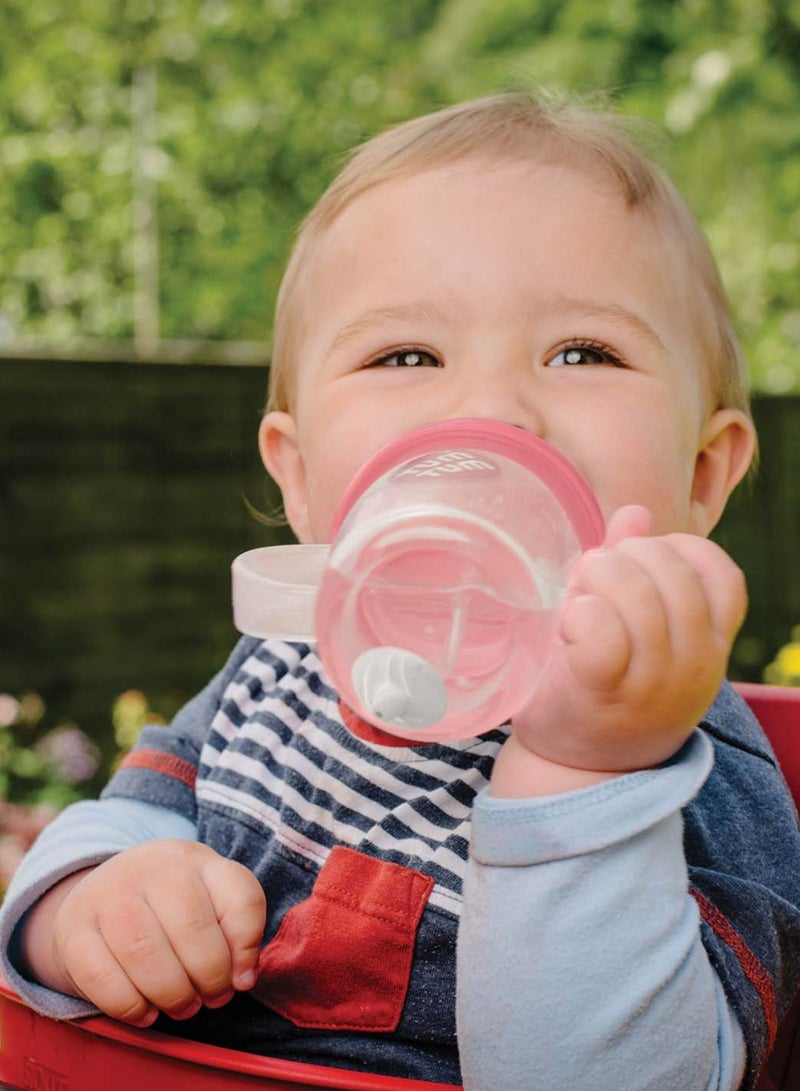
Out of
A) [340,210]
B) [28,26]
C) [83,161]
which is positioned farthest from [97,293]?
[340,210]

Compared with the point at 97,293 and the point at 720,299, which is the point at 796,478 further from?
the point at 97,293

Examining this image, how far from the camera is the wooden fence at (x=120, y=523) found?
385cm

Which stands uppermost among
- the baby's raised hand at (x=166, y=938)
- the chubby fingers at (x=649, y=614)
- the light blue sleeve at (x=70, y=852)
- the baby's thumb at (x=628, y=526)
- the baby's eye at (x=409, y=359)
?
the baby's eye at (x=409, y=359)

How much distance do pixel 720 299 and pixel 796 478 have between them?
371 centimetres

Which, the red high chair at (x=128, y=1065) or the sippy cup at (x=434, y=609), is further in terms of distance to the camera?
the red high chair at (x=128, y=1065)

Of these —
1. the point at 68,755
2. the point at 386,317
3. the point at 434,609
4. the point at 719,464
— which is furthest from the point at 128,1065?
the point at 68,755

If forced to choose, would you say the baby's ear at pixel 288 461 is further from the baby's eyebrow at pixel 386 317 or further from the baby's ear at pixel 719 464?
the baby's ear at pixel 719 464

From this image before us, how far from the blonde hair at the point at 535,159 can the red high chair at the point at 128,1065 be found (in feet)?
2.37

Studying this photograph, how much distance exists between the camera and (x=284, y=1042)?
126 centimetres

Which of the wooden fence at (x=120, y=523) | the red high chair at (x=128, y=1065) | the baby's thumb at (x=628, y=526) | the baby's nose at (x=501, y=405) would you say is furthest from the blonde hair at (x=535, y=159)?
the wooden fence at (x=120, y=523)

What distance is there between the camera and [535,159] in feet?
4.51

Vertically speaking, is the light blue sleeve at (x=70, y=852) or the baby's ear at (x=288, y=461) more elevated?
the baby's ear at (x=288, y=461)

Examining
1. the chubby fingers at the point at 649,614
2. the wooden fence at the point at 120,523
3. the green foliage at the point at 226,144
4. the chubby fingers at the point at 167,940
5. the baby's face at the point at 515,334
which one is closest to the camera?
the chubby fingers at the point at 649,614

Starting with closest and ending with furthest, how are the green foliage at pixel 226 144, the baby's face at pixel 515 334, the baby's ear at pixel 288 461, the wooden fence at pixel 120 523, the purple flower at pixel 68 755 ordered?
the baby's face at pixel 515 334 < the baby's ear at pixel 288 461 < the purple flower at pixel 68 755 < the wooden fence at pixel 120 523 < the green foliage at pixel 226 144
